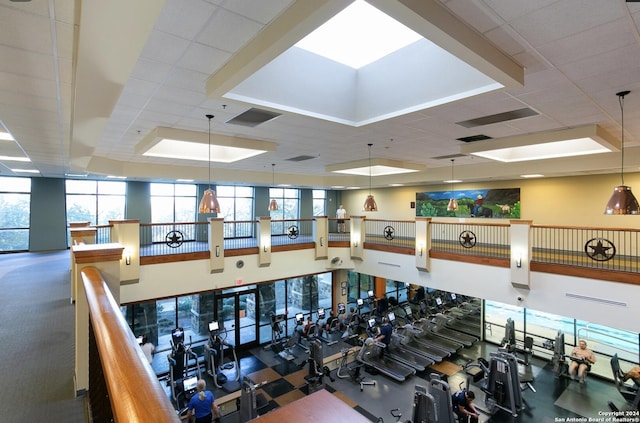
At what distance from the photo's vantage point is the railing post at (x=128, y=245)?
748 cm

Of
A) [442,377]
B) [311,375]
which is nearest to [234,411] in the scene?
[311,375]

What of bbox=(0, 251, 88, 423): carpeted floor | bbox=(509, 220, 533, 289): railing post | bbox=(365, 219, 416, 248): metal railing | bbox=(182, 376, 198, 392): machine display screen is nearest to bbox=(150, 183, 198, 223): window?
bbox=(0, 251, 88, 423): carpeted floor

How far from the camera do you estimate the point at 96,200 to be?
12.4 meters

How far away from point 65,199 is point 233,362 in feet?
31.4

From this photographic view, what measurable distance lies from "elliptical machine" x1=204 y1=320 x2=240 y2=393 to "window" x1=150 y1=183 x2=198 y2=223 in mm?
6040

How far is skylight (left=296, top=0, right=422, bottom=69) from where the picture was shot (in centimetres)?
396

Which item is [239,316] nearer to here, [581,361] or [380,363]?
[380,363]

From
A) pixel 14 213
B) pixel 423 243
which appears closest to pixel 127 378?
pixel 423 243

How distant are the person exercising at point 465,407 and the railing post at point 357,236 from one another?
5.36 meters

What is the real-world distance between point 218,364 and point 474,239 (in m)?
8.43

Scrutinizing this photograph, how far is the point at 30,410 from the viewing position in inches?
82.0

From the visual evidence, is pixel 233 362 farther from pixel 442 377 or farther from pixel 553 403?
pixel 553 403

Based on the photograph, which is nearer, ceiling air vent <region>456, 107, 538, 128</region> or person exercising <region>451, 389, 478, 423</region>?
ceiling air vent <region>456, 107, 538, 128</region>

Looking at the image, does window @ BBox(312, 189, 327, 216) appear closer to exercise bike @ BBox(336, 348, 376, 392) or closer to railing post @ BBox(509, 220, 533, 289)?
exercise bike @ BBox(336, 348, 376, 392)
